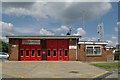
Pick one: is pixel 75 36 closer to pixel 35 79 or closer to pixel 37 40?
pixel 37 40

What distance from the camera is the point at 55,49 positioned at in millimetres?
43438

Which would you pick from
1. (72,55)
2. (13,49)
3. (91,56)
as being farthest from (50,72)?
(13,49)

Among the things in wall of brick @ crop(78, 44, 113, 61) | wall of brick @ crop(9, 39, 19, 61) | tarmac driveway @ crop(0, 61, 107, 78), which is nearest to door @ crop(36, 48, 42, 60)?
wall of brick @ crop(9, 39, 19, 61)

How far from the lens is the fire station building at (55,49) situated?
4247 cm

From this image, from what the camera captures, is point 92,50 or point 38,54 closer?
point 92,50

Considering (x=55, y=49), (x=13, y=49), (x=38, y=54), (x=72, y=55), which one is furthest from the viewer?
(x=55, y=49)

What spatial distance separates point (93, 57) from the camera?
42.4 metres

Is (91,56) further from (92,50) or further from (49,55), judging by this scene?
(49,55)

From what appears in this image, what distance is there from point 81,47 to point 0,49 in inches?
1498

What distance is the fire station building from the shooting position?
4247 cm

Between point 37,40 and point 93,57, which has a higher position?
point 37,40

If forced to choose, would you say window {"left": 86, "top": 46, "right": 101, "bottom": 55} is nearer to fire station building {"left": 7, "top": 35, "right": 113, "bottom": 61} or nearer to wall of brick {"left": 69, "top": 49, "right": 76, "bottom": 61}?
fire station building {"left": 7, "top": 35, "right": 113, "bottom": 61}

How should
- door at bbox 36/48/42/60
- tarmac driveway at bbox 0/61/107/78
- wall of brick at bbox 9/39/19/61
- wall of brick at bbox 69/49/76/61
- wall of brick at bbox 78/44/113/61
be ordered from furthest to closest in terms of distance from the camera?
door at bbox 36/48/42/60, wall of brick at bbox 69/49/76/61, wall of brick at bbox 78/44/113/61, wall of brick at bbox 9/39/19/61, tarmac driveway at bbox 0/61/107/78

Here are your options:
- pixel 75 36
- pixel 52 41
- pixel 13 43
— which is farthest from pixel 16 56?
pixel 75 36
